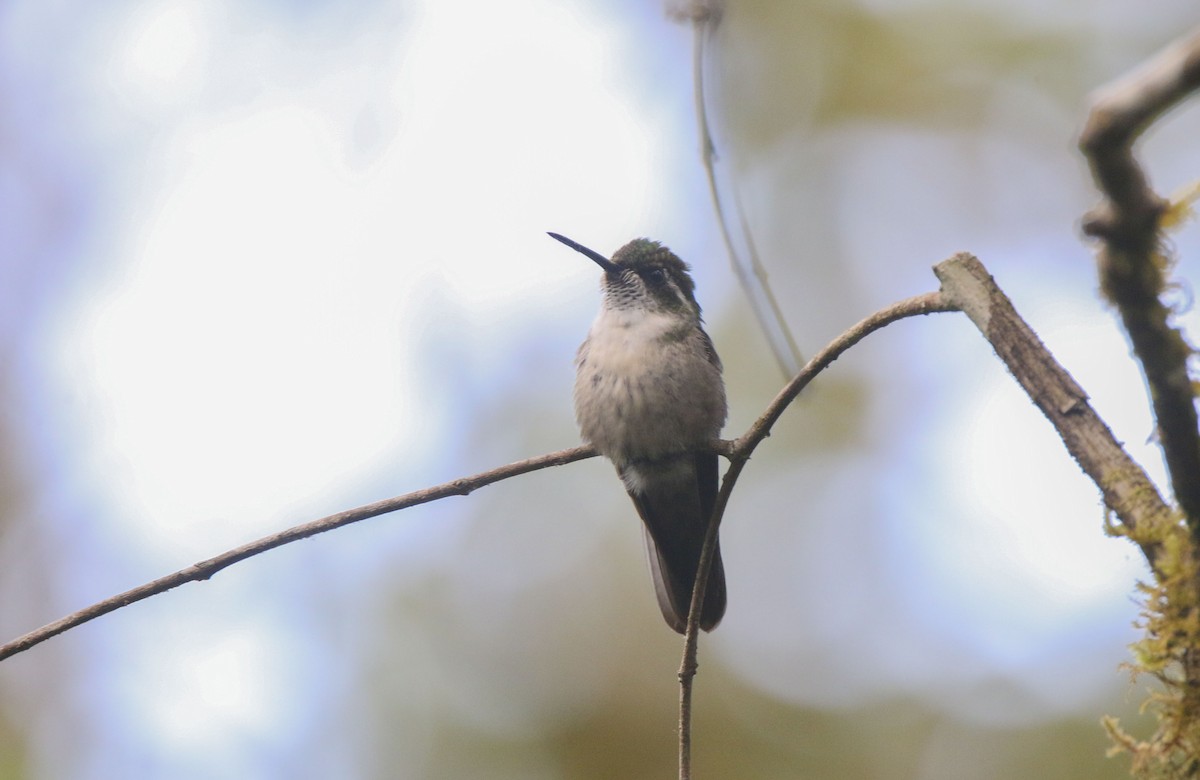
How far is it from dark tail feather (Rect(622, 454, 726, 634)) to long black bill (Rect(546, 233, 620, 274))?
1.09 metres

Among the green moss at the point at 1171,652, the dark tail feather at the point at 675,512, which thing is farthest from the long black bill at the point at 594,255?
the green moss at the point at 1171,652

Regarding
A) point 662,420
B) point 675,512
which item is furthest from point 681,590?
point 662,420

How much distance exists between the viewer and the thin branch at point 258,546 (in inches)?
Result: 89.3

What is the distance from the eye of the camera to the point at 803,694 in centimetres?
939

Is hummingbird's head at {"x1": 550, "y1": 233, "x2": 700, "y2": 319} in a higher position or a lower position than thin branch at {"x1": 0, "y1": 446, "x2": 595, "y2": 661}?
higher

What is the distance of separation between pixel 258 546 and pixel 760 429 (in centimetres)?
119

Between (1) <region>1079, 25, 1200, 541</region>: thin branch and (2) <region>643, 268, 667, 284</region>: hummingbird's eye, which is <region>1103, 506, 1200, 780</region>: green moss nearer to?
(1) <region>1079, 25, 1200, 541</region>: thin branch

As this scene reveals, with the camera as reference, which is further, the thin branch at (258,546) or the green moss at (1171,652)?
the thin branch at (258,546)

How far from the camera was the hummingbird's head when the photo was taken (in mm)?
4918

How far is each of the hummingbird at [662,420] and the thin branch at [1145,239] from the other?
2.98 m

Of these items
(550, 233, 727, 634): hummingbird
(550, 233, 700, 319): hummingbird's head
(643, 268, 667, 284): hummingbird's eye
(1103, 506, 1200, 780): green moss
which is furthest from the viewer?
(643, 268, 667, 284): hummingbird's eye

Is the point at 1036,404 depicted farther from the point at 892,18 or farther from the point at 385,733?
the point at 892,18

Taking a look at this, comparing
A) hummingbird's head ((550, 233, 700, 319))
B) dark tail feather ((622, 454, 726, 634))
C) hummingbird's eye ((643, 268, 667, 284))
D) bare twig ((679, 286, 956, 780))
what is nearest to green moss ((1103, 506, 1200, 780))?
bare twig ((679, 286, 956, 780))

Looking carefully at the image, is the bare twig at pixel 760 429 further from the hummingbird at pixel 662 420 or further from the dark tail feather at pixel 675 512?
the dark tail feather at pixel 675 512
